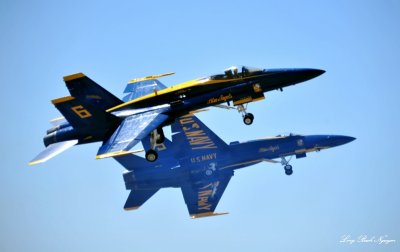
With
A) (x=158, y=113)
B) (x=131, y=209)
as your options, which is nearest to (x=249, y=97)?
(x=158, y=113)

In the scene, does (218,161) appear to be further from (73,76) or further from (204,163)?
(73,76)

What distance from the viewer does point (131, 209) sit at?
2677 inches

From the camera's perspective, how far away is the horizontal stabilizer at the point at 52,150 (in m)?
45.5

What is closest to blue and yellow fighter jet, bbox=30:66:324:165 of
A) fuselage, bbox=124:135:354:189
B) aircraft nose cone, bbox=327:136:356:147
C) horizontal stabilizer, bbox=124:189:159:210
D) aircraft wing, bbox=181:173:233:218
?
fuselage, bbox=124:135:354:189

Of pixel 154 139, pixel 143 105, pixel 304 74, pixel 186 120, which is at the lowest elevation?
pixel 186 120

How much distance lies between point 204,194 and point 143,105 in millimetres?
24090

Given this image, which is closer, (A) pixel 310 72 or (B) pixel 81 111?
(A) pixel 310 72

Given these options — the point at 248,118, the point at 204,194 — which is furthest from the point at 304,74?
the point at 204,194

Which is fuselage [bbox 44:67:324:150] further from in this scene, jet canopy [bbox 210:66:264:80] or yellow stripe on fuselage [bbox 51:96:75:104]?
yellow stripe on fuselage [bbox 51:96:75:104]

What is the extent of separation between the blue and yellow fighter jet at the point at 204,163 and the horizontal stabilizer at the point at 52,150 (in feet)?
61.6

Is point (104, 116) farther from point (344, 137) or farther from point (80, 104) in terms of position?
point (344, 137)

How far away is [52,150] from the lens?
4641 cm

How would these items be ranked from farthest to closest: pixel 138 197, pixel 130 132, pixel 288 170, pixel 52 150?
pixel 138 197
pixel 288 170
pixel 52 150
pixel 130 132

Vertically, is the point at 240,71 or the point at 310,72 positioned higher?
the point at 240,71
